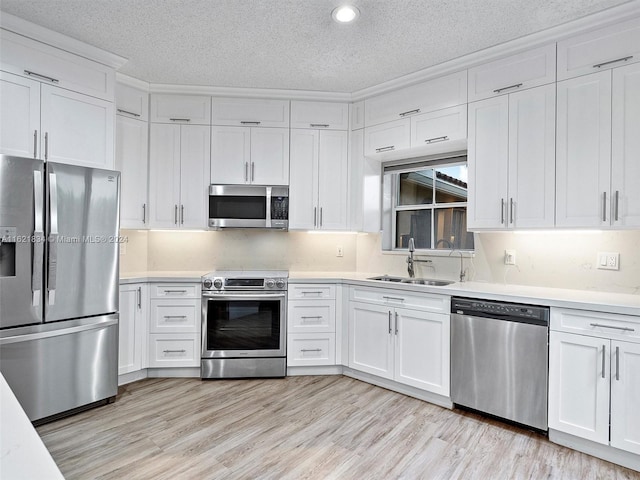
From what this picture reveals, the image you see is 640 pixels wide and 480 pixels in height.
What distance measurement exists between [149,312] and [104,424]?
3.24ft

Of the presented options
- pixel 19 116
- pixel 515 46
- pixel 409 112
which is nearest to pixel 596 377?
pixel 515 46

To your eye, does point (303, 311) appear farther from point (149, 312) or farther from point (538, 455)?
Result: point (538, 455)

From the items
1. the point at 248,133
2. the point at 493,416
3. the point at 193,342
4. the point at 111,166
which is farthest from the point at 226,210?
the point at 493,416

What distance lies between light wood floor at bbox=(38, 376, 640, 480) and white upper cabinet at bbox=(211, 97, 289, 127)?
2.44 meters

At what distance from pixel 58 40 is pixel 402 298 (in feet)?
10.4

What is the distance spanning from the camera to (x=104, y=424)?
2.47 meters

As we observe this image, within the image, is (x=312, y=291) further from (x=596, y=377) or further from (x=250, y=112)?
(x=596, y=377)

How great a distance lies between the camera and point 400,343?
9.84 ft

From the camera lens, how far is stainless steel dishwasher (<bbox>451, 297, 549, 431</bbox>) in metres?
2.32

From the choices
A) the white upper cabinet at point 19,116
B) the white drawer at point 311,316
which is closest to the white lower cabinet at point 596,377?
the white drawer at point 311,316

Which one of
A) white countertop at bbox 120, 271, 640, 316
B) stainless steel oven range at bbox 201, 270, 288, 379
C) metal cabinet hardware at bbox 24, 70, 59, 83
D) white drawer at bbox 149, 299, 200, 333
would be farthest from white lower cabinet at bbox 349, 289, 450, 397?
metal cabinet hardware at bbox 24, 70, 59, 83

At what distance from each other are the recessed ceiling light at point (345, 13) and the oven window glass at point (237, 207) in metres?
1.69

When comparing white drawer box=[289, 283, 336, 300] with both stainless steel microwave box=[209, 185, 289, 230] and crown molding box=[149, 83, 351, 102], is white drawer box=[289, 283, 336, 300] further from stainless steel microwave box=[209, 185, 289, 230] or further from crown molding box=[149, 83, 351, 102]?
crown molding box=[149, 83, 351, 102]

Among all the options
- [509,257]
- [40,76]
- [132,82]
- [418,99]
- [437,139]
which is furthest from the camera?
[132,82]
